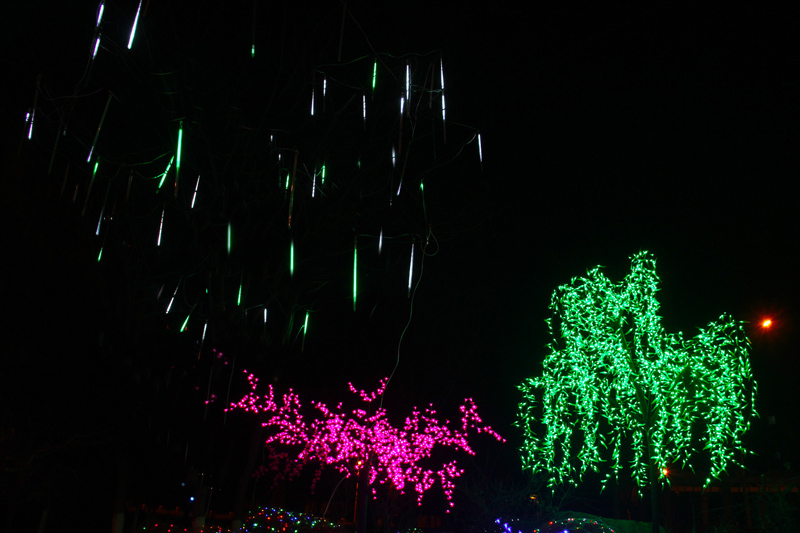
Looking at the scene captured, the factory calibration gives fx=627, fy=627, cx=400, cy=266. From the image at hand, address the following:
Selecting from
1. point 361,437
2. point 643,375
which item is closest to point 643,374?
point 643,375

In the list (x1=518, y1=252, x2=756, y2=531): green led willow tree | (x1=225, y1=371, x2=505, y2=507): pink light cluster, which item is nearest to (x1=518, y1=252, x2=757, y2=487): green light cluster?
(x1=518, y1=252, x2=756, y2=531): green led willow tree

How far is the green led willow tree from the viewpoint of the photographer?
11133 mm

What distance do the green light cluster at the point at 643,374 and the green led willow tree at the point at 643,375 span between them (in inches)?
0.7

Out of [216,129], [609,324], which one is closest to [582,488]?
[609,324]

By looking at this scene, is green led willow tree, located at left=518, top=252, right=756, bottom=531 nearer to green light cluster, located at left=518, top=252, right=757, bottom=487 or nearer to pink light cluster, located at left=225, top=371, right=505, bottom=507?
green light cluster, located at left=518, top=252, right=757, bottom=487

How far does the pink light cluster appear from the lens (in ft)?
57.4

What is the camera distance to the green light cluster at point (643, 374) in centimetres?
1114

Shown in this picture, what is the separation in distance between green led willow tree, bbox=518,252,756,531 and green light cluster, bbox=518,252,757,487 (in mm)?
18

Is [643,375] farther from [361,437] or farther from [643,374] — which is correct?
[361,437]

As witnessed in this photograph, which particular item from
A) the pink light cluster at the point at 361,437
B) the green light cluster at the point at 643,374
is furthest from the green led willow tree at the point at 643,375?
the pink light cluster at the point at 361,437

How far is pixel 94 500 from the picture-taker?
59.5 feet

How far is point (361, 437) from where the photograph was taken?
1733 cm

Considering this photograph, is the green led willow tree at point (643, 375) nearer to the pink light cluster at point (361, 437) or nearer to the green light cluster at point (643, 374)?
the green light cluster at point (643, 374)

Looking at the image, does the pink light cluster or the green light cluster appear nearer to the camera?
the green light cluster
